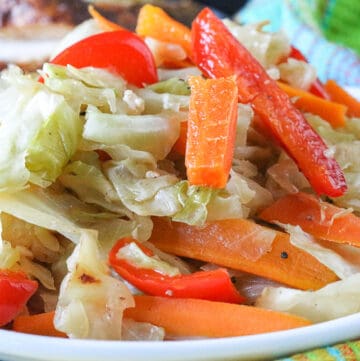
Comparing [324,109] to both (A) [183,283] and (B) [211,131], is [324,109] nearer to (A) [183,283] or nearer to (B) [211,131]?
(B) [211,131]

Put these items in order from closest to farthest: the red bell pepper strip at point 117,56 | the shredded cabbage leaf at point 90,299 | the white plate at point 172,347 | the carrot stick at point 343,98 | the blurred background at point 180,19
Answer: the white plate at point 172,347 < the shredded cabbage leaf at point 90,299 < the red bell pepper strip at point 117,56 < the carrot stick at point 343,98 < the blurred background at point 180,19

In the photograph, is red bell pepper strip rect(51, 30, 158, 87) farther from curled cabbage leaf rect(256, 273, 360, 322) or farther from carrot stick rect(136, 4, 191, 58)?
curled cabbage leaf rect(256, 273, 360, 322)

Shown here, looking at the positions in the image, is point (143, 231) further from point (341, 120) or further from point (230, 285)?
point (341, 120)

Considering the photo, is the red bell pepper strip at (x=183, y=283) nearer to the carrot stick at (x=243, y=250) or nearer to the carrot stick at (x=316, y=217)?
the carrot stick at (x=243, y=250)

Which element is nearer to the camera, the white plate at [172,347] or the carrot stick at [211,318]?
the white plate at [172,347]

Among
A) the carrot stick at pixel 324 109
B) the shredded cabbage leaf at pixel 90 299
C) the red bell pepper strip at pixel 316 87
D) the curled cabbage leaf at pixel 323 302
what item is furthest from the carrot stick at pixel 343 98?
the shredded cabbage leaf at pixel 90 299

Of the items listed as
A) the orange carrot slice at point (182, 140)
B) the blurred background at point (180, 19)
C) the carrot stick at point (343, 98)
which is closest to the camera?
the orange carrot slice at point (182, 140)
